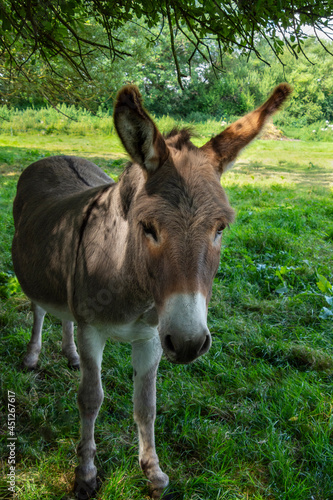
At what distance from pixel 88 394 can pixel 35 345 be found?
113 centimetres

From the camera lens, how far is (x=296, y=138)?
22.8 metres

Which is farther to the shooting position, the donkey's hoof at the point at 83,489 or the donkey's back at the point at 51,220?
the donkey's back at the point at 51,220

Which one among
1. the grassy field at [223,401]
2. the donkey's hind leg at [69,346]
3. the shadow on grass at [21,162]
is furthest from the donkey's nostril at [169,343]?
the shadow on grass at [21,162]

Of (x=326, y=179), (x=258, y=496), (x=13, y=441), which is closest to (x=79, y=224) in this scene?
(x=13, y=441)

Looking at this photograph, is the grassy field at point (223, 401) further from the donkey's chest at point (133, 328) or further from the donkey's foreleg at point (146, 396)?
the donkey's chest at point (133, 328)

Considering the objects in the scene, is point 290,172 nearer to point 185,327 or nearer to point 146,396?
point 146,396

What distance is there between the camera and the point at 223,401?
2.60 m

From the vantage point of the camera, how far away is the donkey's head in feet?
4.53

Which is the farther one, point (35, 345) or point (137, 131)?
point (35, 345)

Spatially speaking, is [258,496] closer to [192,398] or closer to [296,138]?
[192,398]

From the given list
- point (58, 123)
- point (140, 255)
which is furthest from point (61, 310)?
point (58, 123)

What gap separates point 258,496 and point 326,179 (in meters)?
10.5

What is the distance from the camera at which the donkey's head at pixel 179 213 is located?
54.4 inches

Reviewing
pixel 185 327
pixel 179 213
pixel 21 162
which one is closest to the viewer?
pixel 185 327
